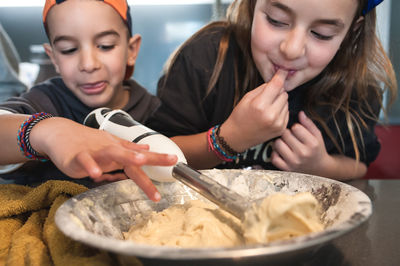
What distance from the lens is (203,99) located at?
3.72 ft

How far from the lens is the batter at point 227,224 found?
477 millimetres

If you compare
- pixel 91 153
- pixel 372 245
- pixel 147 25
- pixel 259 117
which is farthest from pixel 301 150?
pixel 147 25

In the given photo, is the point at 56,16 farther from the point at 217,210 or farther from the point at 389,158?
the point at 389,158

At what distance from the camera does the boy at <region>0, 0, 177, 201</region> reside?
595 mm

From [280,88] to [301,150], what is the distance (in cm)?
20


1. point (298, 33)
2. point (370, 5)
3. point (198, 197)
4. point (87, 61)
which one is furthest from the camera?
point (87, 61)

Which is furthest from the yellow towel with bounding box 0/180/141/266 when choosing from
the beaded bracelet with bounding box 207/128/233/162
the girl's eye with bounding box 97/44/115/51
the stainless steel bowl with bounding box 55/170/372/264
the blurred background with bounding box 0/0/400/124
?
the blurred background with bounding box 0/0/400/124

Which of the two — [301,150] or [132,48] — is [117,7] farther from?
A: [301,150]

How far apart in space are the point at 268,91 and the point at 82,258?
0.59 meters

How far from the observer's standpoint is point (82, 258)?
0.49m

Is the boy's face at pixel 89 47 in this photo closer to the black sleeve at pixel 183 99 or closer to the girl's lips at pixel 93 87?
the girl's lips at pixel 93 87

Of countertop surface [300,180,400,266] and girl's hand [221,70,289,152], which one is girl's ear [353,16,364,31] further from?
countertop surface [300,180,400,266]

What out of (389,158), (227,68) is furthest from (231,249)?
(389,158)

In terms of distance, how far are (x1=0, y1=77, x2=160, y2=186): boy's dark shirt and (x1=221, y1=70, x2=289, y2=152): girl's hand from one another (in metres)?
0.39
